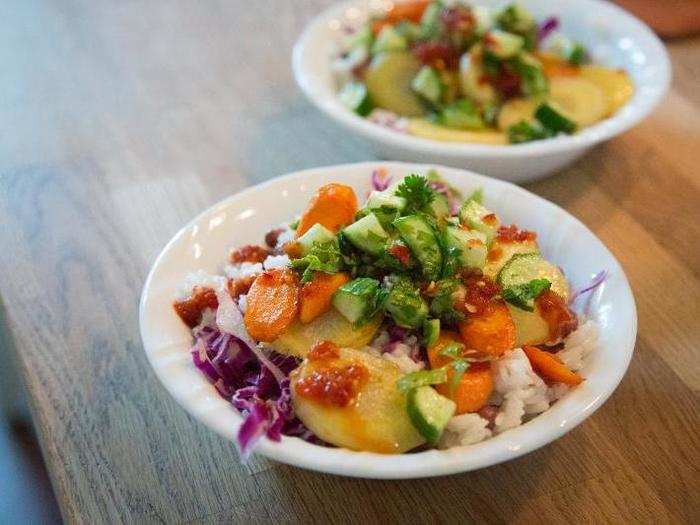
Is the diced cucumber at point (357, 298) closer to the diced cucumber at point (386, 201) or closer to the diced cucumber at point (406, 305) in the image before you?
the diced cucumber at point (406, 305)

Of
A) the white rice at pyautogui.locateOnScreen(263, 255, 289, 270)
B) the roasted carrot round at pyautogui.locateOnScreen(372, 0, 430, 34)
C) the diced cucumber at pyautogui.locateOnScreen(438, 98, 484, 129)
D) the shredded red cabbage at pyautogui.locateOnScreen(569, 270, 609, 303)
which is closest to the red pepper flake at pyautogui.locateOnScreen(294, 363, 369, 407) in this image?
the white rice at pyautogui.locateOnScreen(263, 255, 289, 270)

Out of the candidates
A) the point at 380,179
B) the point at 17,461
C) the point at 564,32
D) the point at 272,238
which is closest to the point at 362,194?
the point at 380,179

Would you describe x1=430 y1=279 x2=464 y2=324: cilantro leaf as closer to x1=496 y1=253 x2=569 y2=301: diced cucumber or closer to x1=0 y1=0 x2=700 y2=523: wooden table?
x1=496 y1=253 x2=569 y2=301: diced cucumber

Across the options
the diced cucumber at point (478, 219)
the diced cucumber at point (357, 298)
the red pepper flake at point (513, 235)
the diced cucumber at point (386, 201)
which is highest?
the diced cucumber at point (386, 201)

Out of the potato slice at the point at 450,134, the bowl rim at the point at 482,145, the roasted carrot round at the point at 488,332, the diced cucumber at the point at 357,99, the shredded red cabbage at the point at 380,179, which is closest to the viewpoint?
the roasted carrot round at the point at 488,332

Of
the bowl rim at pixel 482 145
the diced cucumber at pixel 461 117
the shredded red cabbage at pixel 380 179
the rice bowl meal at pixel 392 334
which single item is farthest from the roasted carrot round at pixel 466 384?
the diced cucumber at pixel 461 117

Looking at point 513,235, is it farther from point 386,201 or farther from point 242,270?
point 242,270

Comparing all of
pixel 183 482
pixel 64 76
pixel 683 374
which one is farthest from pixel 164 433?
pixel 64 76
